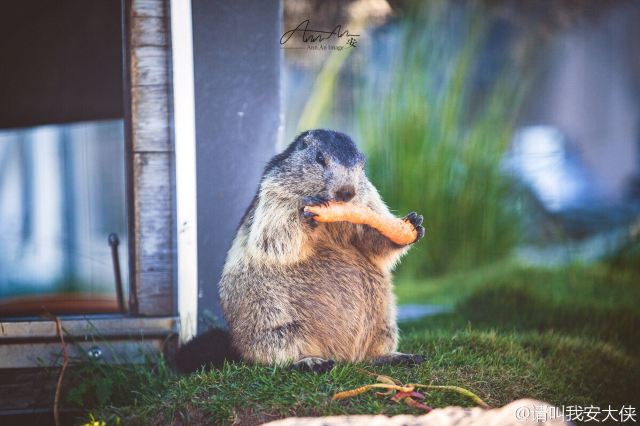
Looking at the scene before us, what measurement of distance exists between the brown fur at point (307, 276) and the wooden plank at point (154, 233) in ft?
2.04

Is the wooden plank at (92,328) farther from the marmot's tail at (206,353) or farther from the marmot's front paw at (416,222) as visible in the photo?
the marmot's front paw at (416,222)

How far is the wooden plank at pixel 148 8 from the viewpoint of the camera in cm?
314

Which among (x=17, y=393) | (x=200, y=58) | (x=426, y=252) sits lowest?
(x=17, y=393)

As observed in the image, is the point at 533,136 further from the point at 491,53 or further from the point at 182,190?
the point at 182,190

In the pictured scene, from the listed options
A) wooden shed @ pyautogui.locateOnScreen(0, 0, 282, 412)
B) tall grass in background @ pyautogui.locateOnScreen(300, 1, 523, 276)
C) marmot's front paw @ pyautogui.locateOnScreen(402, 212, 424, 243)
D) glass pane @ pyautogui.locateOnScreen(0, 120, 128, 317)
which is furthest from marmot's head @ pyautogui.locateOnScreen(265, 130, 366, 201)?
glass pane @ pyautogui.locateOnScreen(0, 120, 128, 317)

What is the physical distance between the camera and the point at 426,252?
14.0ft

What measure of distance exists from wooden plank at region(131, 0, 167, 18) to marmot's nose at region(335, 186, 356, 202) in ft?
4.80

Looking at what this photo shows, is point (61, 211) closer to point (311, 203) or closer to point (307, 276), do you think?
point (307, 276)

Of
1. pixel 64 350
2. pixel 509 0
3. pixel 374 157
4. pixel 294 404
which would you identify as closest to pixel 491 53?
pixel 509 0

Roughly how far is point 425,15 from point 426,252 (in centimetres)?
164

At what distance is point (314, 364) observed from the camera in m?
2.54
